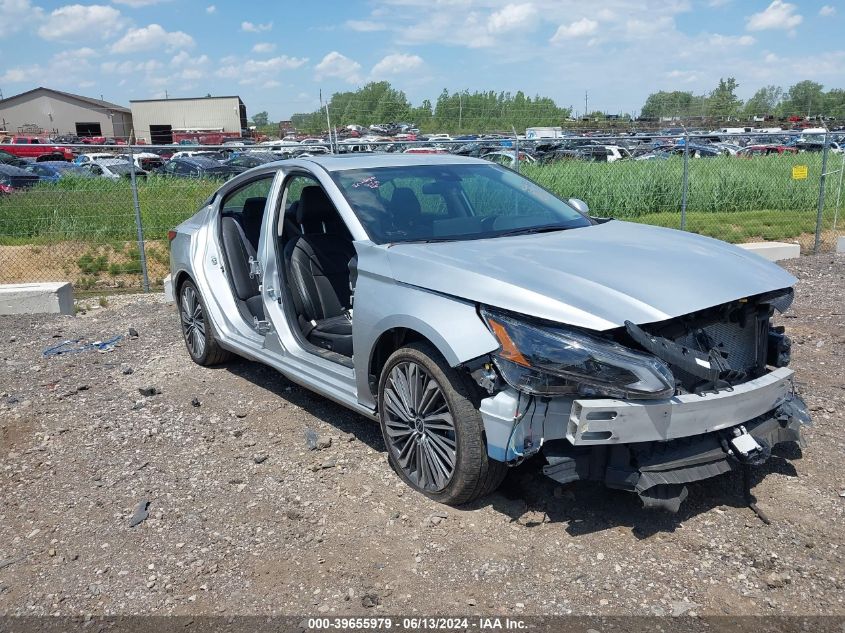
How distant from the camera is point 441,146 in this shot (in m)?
13.5

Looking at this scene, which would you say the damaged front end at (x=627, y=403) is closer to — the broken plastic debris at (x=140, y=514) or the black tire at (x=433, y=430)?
the black tire at (x=433, y=430)

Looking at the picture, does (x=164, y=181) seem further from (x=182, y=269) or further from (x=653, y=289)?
(x=653, y=289)

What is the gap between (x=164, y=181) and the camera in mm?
12336

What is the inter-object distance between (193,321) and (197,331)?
0.10 meters

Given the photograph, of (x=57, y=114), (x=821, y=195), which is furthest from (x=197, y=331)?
(x=57, y=114)

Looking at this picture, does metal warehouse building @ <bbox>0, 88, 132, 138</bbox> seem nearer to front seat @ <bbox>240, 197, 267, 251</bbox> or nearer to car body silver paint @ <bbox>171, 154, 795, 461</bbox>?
front seat @ <bbox>240, 197, 267, 251</bbox>

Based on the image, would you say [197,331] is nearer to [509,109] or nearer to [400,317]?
[400,317]

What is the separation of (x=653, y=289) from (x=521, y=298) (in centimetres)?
60

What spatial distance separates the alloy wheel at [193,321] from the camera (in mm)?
6281

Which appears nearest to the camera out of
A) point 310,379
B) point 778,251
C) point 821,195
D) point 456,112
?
point 310,379

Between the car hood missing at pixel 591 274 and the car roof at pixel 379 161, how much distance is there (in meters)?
0.99

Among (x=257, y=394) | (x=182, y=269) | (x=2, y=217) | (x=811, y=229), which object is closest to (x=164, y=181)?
(x=2, y=217)

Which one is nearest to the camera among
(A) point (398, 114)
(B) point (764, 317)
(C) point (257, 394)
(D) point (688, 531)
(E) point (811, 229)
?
(D) point (688, 531)

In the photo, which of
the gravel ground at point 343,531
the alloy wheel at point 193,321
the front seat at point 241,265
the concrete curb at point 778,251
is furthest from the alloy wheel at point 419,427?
the concrete curb at point 778,251
